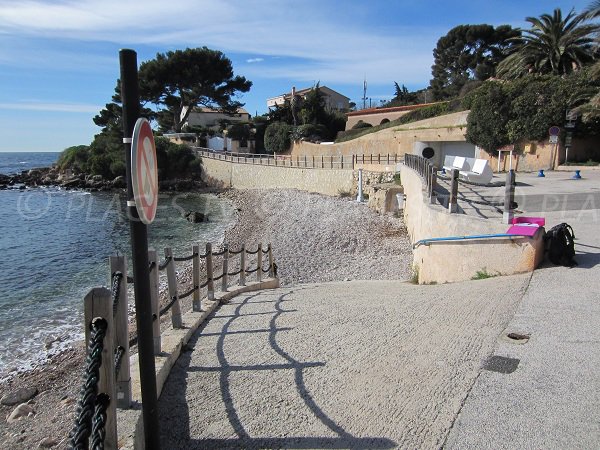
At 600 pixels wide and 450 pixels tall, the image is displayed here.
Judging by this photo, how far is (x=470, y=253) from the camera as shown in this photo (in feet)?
26.5

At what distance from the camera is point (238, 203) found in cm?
4047

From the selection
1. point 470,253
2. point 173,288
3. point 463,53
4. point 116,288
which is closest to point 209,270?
point 173,288

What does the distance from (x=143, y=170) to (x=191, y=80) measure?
193 ft

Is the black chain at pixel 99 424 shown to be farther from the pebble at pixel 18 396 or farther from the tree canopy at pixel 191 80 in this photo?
the tree canopy at pixel 191 80

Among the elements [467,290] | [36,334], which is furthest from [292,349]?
[36,334]

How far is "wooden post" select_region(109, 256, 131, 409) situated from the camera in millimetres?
3193

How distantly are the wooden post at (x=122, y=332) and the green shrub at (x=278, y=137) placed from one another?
2025 inches

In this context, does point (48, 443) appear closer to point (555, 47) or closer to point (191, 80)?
point (555, 47)

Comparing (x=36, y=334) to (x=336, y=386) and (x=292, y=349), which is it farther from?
(x=336, y=386)

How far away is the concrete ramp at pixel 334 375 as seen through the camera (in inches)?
132

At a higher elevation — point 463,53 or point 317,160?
point 463,53

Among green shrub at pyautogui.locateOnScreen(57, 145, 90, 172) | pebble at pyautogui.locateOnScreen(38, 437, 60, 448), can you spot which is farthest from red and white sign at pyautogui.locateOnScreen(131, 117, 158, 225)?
green shrub at pyautogui.locateOnScreen(57, 145, 90, 172)

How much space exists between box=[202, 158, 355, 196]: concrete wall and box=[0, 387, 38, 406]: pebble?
27.3 m

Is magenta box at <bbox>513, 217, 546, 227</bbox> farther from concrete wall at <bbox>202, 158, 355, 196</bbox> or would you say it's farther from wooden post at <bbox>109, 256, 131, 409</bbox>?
concrete wall at <bbox>202, 158, 355, 196</bbox>
